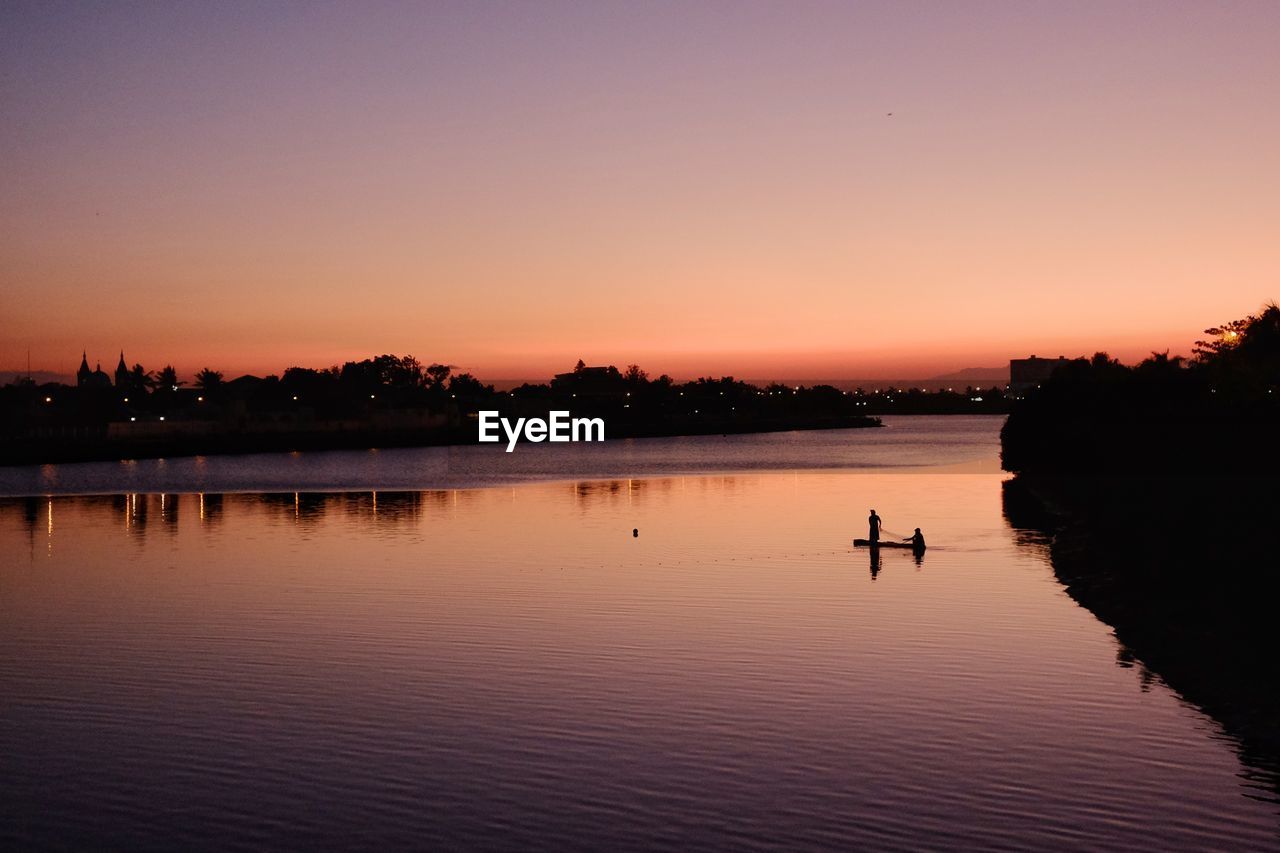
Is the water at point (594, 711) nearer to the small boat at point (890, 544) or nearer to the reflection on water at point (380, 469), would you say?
the small boat at point (890, 544)

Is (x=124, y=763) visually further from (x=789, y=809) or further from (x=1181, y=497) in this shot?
(x=1181, y=497)

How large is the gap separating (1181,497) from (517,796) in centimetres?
6102

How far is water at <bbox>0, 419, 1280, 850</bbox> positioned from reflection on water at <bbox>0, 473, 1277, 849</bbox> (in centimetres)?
8

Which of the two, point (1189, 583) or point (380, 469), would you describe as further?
point (380, 469)

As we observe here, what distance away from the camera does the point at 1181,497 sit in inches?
2771

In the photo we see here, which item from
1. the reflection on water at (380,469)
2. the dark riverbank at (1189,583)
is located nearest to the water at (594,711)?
the dark riverbank at (1189,583)

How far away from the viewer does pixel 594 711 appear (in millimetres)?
22203

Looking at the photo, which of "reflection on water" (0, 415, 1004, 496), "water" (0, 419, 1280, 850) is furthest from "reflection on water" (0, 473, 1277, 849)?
"reflection on water" (0, 415, 1004, 496)

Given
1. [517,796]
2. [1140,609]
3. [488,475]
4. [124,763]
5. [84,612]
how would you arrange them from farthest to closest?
[488,475], [84,612], [1140,609], [124,763], [517,796]

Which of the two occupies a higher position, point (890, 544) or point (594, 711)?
point (890, 544)

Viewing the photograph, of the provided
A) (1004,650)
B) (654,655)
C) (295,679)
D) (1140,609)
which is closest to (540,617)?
(654,655)

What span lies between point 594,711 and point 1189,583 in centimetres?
2126

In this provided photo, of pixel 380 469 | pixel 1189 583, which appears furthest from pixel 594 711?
pixel 380 469

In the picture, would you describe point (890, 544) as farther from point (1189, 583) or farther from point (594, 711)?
point (594, 711)
